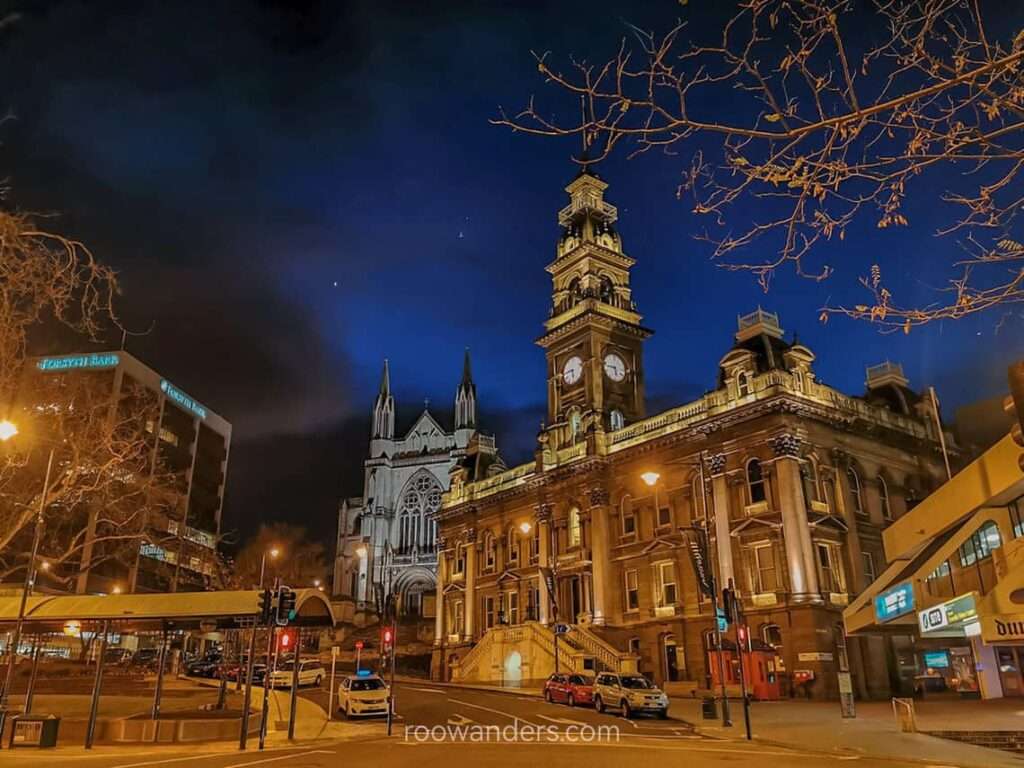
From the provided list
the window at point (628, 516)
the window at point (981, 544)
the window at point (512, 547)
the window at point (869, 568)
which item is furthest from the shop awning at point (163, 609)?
the window at point (512, 547)

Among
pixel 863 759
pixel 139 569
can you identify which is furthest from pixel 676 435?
pixel 139 569

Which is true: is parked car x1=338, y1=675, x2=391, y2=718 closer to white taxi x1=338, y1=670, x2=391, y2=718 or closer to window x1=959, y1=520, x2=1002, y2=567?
white taxi x1=338, y1=670, x2=391, y2=718

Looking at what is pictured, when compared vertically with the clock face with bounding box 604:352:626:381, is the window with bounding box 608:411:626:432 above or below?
below

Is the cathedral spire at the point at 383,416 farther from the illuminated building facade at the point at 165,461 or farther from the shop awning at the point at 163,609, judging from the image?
the shop awning at the point at 163,609

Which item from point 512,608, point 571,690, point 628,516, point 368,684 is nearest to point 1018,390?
point 368,684

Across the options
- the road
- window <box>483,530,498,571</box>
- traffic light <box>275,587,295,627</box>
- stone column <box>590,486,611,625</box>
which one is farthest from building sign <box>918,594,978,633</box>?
window <box>483,530,498,571</box>

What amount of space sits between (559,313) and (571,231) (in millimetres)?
7800

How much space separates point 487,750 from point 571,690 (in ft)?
49.3

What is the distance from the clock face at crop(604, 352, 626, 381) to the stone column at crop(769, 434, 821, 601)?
1809 centimetres

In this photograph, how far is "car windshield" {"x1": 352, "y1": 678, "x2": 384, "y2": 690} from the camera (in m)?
27.4

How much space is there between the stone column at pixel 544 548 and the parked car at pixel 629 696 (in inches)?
907

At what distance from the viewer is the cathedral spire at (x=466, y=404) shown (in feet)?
334

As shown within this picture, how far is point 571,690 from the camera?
1227 inches

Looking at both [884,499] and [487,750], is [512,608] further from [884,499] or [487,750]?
[487,750]
